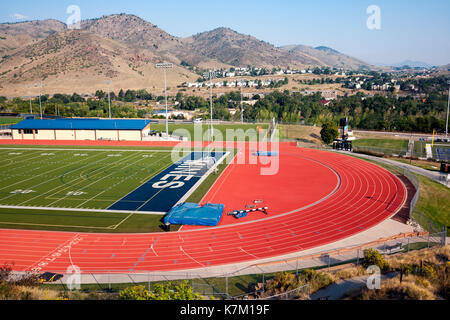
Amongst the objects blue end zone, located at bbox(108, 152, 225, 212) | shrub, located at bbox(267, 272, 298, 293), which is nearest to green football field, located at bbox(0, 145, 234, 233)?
blue end zone, located at bbox(108, 152, 225, 212)

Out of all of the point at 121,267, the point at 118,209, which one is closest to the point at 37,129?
the point at 118,209

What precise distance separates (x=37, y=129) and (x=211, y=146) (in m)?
30.4

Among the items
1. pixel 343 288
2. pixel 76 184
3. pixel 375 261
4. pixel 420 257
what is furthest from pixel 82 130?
pixel 420 257

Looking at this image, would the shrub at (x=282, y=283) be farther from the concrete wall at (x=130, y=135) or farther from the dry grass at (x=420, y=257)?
the concrete wall at (x=130, y=135)

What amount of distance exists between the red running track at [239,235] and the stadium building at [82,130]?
28852 millimetres

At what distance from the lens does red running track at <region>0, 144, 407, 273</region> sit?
694 inches

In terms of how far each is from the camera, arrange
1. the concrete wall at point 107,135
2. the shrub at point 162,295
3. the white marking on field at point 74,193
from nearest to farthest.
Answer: the shrub at point 162,295
the white marking on field at point 74,193
the concrete wall at point 107,135

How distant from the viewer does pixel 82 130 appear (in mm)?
56125

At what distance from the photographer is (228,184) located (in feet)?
102

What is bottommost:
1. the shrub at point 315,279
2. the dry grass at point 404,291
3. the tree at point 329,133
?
the shrub at point 315,279

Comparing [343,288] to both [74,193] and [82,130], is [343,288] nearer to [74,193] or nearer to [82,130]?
[74,193]

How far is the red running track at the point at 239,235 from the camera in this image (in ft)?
57.8

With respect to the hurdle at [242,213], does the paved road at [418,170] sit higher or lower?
higher

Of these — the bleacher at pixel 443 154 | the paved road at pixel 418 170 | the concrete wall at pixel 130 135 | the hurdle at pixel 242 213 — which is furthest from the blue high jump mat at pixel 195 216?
the concrete wall at pixel 130 135
